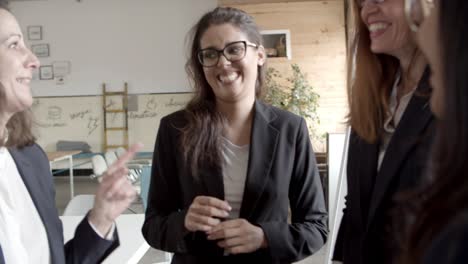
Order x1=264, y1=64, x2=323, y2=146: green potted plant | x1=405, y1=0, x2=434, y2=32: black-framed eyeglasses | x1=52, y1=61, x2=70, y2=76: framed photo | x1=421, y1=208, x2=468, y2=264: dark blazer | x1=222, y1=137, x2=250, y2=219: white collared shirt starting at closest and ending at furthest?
x1=421, y1=208, x2=468, y2=264: dark blazer → x1=405, y1=0, x2=434, y2=32: black-framed eyeglasses → x1=222, y1=137, x2=250, y2=219: white collared shirt → x1=264, y1=64, x2=323, y2=146: green potted plant → x1=52, y1=61, x2=70, y2=76: framed photo

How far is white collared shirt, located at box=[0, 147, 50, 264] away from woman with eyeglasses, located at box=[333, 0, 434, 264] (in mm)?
870

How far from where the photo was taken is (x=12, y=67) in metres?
1.15

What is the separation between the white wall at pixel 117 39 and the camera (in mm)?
7465

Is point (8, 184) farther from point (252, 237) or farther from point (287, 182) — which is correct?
point (287, 182)

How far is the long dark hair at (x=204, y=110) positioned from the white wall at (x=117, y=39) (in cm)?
607

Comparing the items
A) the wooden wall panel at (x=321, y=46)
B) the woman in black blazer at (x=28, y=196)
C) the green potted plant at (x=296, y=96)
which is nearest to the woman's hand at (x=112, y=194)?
the woman in black blazer at (x=28, y=196)

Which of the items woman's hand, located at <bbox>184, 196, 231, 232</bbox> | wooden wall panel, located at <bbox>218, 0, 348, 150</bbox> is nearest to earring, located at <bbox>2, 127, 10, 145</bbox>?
woman's hand, located at <bbox>184, 196, 231, 232</bbox>

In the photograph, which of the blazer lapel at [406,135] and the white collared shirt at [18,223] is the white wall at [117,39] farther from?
the blazer lapel at [406,135]

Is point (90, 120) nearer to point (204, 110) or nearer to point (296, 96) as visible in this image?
point (296, 96)

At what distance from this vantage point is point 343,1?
6227 mm

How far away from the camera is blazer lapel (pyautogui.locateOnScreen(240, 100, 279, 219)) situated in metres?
1.28

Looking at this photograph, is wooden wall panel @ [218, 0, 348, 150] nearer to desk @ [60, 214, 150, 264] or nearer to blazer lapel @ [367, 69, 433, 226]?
desk @ [60, 214, 150, 264]

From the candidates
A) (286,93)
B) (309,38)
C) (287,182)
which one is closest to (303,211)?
(287,182)

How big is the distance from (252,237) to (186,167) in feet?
1.01
